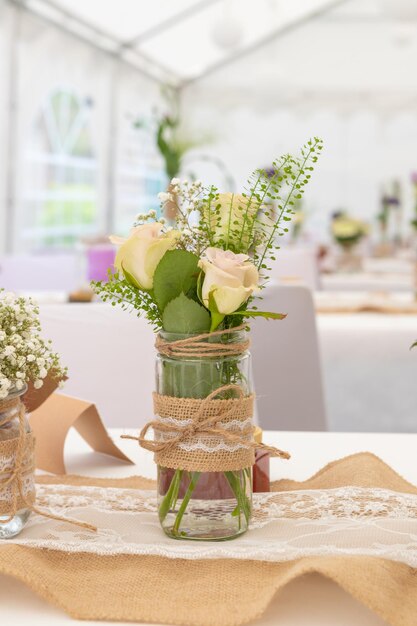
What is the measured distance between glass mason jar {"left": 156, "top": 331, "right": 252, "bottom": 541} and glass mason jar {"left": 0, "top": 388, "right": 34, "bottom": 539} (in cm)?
12

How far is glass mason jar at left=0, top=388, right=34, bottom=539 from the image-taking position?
2.61ft

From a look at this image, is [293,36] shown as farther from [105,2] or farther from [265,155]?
[105,2]

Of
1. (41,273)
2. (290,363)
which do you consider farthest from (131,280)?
(41,273)

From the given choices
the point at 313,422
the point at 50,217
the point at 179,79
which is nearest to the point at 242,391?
the point at 313,422

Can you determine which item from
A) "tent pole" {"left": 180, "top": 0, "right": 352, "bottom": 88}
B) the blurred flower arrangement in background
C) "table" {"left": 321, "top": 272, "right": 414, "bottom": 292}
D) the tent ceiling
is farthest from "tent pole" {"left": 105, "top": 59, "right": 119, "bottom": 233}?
"table" {"left": 321, "top": 272, "right": 414, "bottom": 292}

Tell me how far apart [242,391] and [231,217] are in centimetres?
15

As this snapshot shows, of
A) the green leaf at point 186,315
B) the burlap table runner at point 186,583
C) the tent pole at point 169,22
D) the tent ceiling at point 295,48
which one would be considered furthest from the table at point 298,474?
the tent ceiling at point 295,48

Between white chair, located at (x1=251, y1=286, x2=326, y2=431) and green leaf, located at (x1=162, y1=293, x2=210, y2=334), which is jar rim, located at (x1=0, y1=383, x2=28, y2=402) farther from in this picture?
white chair, located at (x1=251, y1=286, x2=326, y2=431)

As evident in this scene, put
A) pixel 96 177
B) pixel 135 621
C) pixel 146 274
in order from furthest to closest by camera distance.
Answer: pixel 96 177 < pixel 146 274 < pixel 135 621

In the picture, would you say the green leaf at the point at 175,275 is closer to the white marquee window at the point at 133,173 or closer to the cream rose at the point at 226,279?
the cream rose at the point at 226,279

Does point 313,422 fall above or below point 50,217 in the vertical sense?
below

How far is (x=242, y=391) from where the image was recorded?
0.83m

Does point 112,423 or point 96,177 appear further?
point 96,177

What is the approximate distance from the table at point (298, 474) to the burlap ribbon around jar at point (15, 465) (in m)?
0.07
